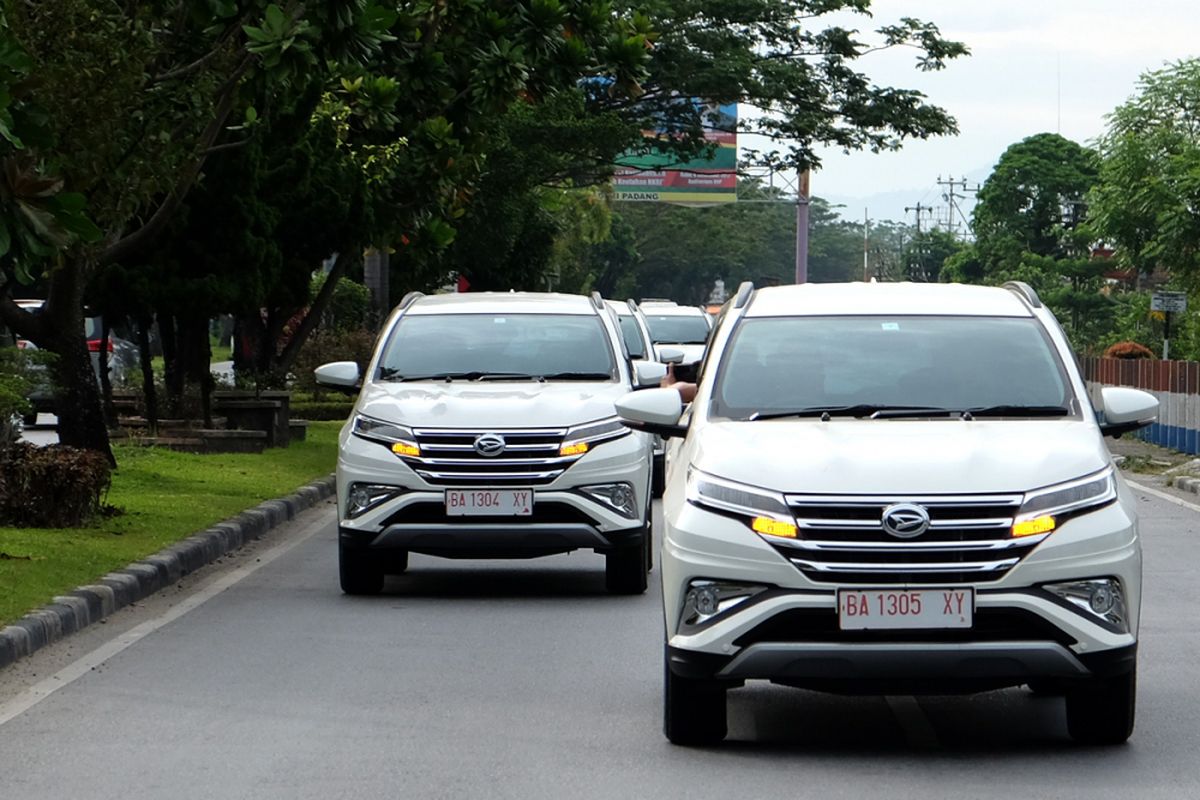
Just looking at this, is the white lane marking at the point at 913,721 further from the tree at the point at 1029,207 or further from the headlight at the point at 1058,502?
the tree at the point at 1029,207

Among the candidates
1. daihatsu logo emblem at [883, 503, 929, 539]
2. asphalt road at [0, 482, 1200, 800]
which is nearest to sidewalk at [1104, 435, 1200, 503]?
asphalt road at [0, 482, 1200, 800]

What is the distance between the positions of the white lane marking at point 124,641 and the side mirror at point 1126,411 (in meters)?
4.35

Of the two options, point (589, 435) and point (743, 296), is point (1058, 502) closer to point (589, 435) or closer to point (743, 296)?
point (743, 296)

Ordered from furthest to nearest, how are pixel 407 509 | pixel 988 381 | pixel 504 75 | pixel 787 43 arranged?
pixel 787 43, pixel 504 75, pixel 407 509, pixel 988 381

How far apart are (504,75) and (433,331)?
4363 millimetres

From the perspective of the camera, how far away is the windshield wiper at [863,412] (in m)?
8.09

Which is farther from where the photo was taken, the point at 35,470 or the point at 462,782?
the point at 35,470

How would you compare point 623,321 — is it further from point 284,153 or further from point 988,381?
point 988,381

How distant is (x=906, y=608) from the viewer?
711 cm

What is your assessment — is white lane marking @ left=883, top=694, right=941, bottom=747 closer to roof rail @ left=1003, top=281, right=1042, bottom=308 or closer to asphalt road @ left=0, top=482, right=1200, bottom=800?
asphalt road @ left=0, top=482, right=1200, bottom=800

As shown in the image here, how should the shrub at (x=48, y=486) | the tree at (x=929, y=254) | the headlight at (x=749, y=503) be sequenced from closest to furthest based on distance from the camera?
the headlight at (x=749, y=503) < the shrub at (x=48, y=486) < the tree at (x=929, y=254)

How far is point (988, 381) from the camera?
27.4ft

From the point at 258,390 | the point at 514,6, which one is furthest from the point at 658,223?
the point at 514,6

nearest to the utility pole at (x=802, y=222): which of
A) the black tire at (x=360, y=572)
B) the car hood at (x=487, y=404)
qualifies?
the car hood at (x=487, y=404)
